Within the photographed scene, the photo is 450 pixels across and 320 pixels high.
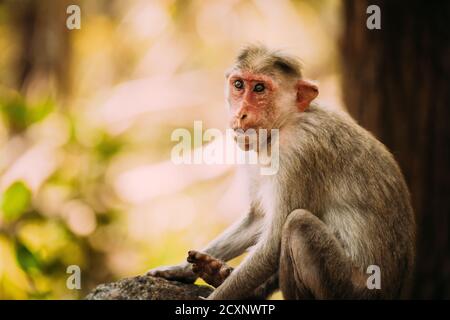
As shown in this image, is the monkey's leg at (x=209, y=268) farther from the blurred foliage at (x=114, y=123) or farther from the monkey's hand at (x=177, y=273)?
the blurred foliage at (x=114, y=123)

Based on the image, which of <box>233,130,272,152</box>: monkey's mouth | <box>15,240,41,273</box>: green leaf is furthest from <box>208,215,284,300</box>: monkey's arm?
<box>15,240,41,273</box>: green leaf

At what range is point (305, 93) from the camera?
5.52 metres

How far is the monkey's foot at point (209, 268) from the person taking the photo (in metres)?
5.14

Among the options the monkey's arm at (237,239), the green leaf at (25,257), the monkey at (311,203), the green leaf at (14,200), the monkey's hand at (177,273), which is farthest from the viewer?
the green leaf at (14,200)

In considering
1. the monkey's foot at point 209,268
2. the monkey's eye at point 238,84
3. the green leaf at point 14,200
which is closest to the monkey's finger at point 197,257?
the monkey's foot at point 209,268

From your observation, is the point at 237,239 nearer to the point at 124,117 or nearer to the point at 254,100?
the point at 254,100

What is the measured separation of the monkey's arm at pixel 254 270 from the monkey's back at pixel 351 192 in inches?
13.1

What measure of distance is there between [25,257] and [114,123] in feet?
20.2

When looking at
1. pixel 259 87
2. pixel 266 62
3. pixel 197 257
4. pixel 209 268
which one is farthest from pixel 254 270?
pixel 266 62

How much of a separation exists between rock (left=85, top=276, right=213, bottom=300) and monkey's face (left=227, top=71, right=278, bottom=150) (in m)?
1.40

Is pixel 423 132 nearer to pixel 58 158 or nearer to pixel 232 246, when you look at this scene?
pixel 232 246

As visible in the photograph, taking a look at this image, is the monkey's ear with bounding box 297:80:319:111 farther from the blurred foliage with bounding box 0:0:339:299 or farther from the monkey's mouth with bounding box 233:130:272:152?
the blurred foliage with bounding box 0:0:339:299
